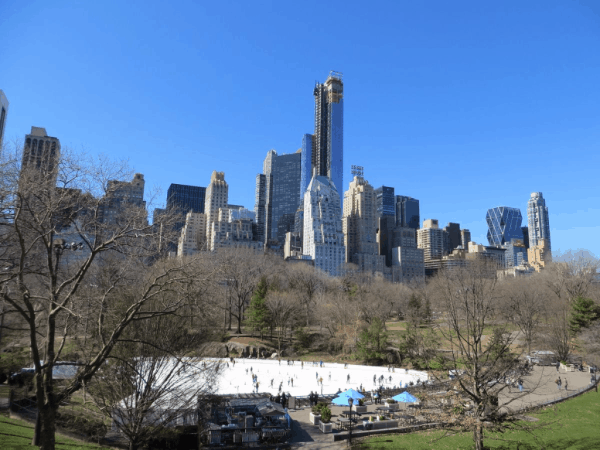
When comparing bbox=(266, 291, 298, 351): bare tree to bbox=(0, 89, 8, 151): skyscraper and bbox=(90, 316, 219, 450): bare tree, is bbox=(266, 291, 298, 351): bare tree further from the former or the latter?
bbox=(0, 89, 8, 151): skyscraper

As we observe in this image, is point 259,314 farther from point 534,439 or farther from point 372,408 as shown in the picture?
point 534,439

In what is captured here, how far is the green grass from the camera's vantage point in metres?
13.8

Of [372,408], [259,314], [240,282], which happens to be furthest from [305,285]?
[372,408]

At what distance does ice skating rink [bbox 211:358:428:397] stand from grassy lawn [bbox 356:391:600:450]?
12814 millimetres

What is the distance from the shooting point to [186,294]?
11.1 metres

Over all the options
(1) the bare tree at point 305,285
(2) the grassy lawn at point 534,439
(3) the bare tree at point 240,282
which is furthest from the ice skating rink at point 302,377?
(1) the bare tree at point 305,285

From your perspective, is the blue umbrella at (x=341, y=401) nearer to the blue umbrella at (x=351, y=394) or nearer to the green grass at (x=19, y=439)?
the blue umbrella at (x=351, y=394)

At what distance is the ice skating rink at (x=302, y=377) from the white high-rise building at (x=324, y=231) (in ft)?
387

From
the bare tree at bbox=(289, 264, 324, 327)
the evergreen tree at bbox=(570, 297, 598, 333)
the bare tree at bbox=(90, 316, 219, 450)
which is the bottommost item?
the bare tree at bbox=(90, 316, 219, 450)

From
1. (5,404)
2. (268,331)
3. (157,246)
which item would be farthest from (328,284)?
(157,246)

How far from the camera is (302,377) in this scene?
129 ft

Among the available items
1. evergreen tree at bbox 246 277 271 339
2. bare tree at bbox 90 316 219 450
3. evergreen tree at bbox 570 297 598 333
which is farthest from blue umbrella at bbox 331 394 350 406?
evergreen tree at bbox 570 297 598 333

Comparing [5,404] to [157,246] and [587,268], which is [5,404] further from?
[587,268]

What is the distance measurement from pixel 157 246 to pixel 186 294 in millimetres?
1650
